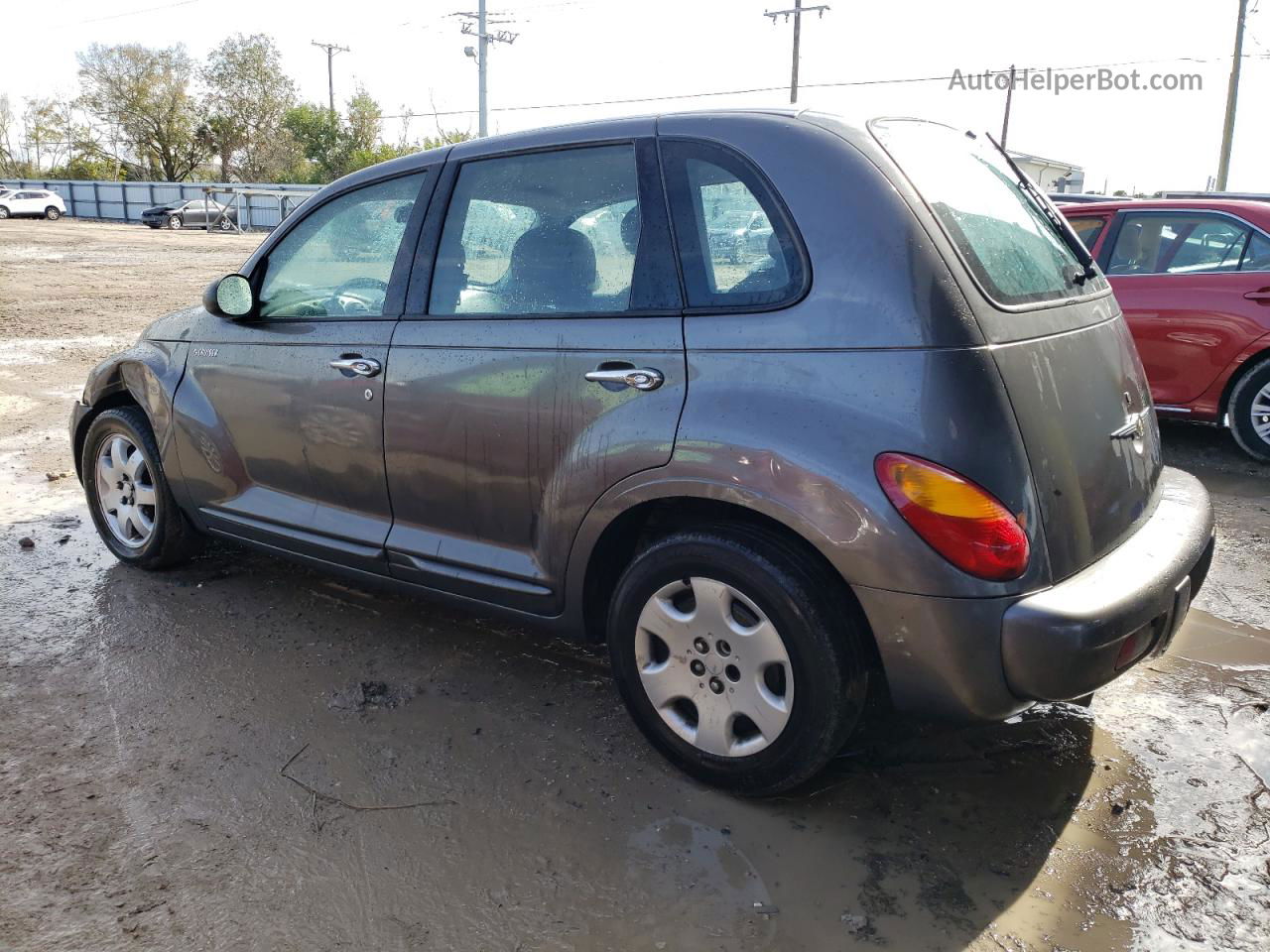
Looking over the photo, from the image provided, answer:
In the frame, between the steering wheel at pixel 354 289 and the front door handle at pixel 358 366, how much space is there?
0.69 ft

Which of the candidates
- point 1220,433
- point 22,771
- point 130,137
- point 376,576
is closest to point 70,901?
point 22,771

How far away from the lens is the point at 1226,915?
94.1 inches

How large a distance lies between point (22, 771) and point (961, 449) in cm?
283

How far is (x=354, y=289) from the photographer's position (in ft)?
12.0

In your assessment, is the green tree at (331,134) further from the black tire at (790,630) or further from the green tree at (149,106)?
the black tire at (790,630)

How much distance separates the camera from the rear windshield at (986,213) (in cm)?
263

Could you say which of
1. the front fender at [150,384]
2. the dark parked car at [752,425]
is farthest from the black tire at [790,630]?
the front fender at [150,384]

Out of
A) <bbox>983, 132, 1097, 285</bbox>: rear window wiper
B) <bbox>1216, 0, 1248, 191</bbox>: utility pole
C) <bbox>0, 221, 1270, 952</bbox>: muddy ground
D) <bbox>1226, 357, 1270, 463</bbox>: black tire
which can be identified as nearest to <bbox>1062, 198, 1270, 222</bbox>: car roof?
<bbox>1226, 357, 1270, 463</bbox>: black tire

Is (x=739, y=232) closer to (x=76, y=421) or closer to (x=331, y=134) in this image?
(x=76, y=421)

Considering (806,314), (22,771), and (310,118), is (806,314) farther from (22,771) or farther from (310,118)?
(310,118)

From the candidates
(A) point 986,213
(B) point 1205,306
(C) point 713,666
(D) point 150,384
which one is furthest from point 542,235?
(B) point 1205,306

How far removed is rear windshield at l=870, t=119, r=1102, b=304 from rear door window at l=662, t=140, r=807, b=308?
0.37 meters

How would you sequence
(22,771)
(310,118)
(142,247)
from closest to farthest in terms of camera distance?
(22,771) < (142,247) < (310,118)

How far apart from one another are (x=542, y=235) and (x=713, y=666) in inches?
56.5
